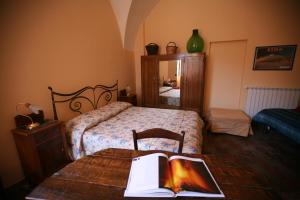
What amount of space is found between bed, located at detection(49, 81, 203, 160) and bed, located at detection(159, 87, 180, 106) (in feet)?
3.26

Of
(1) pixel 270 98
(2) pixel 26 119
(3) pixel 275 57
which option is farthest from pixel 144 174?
(3) pixel 275 57

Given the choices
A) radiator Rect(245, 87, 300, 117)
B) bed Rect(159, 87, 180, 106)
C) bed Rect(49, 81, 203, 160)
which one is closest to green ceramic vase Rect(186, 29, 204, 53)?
bed Rect(159, 87, 180, 106)

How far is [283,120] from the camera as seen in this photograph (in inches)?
102

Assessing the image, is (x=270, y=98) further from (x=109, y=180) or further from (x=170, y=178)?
(x=109, y=180)

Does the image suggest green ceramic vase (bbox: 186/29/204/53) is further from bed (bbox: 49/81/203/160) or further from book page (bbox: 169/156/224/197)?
book page (bbox: 169/156/224/197)

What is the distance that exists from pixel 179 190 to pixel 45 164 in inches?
63.1

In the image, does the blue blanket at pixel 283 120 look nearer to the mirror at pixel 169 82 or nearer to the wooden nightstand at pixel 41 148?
the mirror at pixel 169 82

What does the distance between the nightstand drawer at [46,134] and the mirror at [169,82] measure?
2.45 m

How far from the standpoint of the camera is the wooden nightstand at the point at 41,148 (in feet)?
4.94

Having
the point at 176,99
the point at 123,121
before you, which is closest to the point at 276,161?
the point at 176,99

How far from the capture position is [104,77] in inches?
119

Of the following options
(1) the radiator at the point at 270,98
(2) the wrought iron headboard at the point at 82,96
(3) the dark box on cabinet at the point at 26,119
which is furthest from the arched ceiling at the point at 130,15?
(1) the radiator at the point at 270,98

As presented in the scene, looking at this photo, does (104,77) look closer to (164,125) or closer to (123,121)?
(123,121)

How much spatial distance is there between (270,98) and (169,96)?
7.26ft
